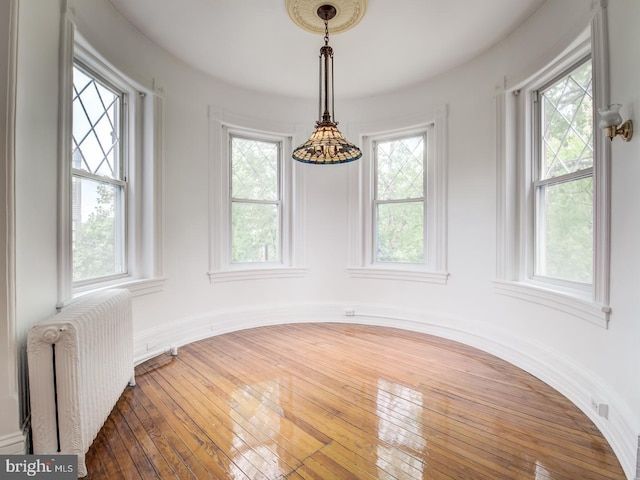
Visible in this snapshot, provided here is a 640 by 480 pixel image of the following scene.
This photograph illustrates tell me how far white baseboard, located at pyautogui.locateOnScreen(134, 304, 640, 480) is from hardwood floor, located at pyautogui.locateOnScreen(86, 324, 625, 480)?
8 centimetres

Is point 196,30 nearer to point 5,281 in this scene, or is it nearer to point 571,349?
point 5,281

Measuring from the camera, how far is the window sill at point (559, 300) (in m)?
1.91

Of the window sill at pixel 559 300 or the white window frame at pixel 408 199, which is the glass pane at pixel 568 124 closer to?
the window sill at pixel 559 300

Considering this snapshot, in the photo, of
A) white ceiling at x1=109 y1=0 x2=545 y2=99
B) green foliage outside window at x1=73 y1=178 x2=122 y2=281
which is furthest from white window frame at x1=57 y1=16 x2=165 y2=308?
white ceiling at x1=109 y1=0 x2=545 y2=99

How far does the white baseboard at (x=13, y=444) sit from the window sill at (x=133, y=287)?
77 centimetres

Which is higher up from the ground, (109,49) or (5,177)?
(109,49)

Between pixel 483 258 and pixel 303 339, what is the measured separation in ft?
6.64

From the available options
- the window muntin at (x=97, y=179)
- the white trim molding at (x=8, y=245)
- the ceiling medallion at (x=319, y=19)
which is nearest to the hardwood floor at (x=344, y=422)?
the white trim molding at (x=8, y=245)

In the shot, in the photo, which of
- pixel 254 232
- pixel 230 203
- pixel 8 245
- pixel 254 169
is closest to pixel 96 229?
pixel 8 245

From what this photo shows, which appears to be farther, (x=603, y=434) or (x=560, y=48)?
(x=560, y=48)

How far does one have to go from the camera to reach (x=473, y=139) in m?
3.19

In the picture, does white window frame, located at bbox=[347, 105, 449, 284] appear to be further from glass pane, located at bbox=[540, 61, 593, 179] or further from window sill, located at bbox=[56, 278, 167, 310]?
window sill, located at bbox=[56, 278, 167, 310]

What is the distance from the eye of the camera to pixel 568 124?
238cm

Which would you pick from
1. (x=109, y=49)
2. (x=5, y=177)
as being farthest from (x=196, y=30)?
(x=5, y=177)
